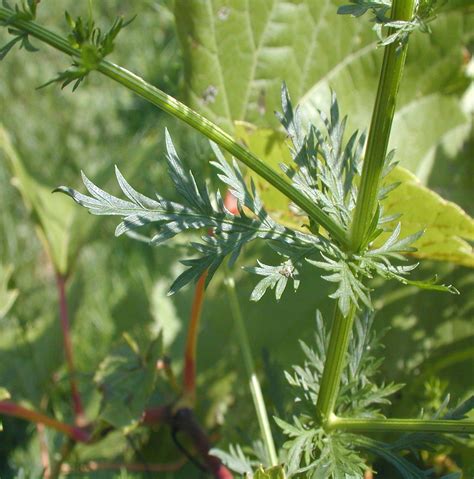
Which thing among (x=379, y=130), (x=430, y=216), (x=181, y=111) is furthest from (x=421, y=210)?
(x=181, y=111)

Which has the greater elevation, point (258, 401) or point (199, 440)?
point (258, 401)

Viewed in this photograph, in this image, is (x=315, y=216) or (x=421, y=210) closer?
(x=315, y=216)

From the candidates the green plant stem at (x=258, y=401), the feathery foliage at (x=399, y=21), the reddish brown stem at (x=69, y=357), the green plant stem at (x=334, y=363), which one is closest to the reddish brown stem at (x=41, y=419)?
the reddish brown stem at (x=69, y=357)

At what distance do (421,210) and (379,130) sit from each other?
286 millimetres

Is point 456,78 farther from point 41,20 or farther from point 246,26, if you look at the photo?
point 41,20

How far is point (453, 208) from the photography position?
0.92 m

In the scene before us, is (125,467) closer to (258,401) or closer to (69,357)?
(69,357)

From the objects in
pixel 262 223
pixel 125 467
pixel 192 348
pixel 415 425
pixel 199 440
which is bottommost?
pixel 125 467

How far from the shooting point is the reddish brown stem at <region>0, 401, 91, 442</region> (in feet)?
3.72

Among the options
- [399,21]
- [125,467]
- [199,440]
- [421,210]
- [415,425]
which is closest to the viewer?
[399,21]

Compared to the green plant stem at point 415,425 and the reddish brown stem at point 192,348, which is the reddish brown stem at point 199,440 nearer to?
the reddish brown stem at point 192,348

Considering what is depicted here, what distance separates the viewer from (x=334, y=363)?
74 cm

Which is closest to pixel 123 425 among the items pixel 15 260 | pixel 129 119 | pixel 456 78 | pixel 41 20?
pixel 456 78

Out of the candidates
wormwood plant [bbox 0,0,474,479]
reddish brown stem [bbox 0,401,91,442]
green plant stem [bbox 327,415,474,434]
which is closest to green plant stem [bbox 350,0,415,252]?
wormwood plant [bbox 0,0,474,479]
